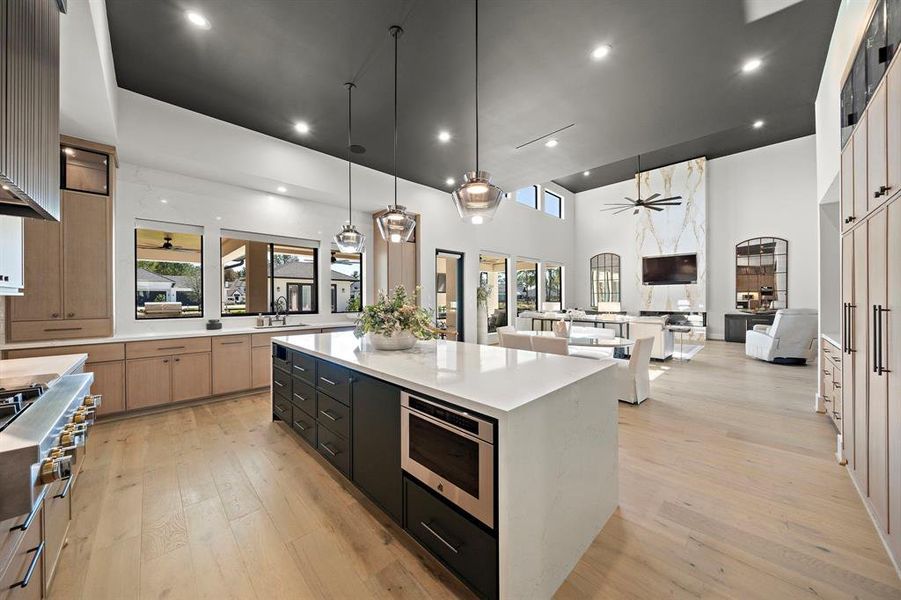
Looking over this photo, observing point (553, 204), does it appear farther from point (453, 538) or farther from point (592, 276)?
point (453, 538)

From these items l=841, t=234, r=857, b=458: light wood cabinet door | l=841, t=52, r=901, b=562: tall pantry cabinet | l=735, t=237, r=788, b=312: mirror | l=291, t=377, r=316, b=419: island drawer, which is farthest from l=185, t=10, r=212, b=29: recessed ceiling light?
l=735, t=237, r=788, b=312: mirror

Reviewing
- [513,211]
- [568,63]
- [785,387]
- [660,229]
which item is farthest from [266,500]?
[660,229]

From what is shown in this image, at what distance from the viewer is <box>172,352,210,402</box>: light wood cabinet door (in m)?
3.90

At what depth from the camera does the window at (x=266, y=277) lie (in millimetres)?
4852

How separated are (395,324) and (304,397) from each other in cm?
101

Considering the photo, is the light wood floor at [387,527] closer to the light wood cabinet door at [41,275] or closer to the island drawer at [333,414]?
the island drawer at [333,414]

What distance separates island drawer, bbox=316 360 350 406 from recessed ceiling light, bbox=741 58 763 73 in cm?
440

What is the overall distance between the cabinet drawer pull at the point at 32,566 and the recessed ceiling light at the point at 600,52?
4.36 metres

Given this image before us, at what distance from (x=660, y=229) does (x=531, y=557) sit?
1081 centimetres

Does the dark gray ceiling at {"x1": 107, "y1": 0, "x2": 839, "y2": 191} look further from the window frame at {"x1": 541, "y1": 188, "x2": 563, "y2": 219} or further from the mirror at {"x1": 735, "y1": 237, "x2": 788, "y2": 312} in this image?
the mirror at {"x1": 735, "y1": 237, "x2": 788, "y2": 312}

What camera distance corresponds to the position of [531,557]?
136cm

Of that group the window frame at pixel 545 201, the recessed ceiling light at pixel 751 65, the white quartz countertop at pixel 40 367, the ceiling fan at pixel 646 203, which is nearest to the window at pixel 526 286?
the window frame at pixel 545 201

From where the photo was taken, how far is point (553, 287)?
11094mm


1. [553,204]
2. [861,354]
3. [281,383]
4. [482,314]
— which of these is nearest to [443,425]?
[281,383]
